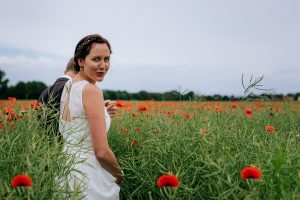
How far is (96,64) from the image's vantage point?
2.89 m

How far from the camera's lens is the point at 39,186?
199cm

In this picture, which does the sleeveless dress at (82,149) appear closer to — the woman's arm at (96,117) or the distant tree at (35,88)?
the woman's arm at (96,117)

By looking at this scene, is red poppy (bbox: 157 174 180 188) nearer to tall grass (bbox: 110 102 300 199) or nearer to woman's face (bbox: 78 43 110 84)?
tall grass (bbox: 110 102 300 199)

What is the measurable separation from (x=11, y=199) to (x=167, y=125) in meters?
1.56

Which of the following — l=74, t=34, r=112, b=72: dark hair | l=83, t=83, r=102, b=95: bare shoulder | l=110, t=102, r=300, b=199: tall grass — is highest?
l=74, t=34, r=112, b=72: dark hair

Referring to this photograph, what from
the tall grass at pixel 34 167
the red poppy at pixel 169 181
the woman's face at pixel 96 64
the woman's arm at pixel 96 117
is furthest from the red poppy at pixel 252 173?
the woman's face at pixel 96 64

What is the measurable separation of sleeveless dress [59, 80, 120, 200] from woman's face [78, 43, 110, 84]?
0.18 metres

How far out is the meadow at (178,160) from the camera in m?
2.09

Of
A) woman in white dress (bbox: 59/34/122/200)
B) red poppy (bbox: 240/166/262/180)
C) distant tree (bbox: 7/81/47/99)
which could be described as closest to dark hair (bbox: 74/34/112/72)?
woman in white dress (bbox: 59/34/122/200)

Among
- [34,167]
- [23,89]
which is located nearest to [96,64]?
[34,167]

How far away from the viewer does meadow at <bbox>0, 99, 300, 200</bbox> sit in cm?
209

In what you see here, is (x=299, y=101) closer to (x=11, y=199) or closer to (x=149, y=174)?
(x=149, y=174)

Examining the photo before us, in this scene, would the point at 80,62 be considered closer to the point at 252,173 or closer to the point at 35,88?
the point at 252,173

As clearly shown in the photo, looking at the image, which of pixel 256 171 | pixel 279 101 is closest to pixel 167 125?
pixel 256 171
